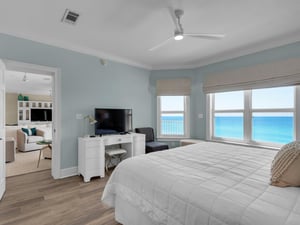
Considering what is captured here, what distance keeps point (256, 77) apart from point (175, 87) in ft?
6.05

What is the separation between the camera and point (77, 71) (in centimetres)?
336

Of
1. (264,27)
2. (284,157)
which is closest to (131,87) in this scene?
(264,27)

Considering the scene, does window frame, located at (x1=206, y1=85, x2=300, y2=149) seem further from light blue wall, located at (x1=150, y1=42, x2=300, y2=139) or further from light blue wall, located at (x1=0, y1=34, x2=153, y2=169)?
light blue wall, located at (x1=0, y1=34, x2=153, y2=169)

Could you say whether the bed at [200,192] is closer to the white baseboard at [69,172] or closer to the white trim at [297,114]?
the white trim at [297,114]

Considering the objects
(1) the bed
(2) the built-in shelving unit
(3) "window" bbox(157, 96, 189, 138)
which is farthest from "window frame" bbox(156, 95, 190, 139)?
(2) the built-in shelving unit

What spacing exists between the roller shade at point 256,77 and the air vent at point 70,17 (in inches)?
121

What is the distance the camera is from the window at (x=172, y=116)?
180 inches

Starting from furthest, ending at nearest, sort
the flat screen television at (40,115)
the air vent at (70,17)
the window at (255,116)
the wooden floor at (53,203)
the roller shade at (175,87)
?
the flat screen television at (40,115) → the roller shade at (175,87) → the window at (255,116) → the air vent at (70,17) → the wooden floor at (53,203)

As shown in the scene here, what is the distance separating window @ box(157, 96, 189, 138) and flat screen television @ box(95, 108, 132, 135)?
3.47 ft

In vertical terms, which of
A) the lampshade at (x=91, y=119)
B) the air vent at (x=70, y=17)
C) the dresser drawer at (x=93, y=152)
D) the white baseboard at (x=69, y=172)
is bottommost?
the white baseboard at (x=69, y=172)

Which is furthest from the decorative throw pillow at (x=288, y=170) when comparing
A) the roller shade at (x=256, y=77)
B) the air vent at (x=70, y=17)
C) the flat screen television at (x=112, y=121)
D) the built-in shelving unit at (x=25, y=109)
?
the built-in shelving unit at (x=25, y=109)

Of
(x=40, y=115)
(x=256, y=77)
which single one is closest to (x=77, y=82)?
(x=256, y=77)

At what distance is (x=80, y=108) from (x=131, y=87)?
1.41 metres

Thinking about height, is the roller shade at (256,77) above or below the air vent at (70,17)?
below
